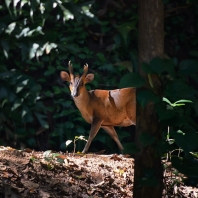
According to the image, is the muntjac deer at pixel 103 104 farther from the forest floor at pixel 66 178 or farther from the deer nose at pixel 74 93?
the forest floor at pixel 66 178

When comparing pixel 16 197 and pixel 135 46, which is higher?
pixel 135 46

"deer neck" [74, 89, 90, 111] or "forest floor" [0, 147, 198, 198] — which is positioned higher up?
"deer neck" [74, 89, 90, 111]

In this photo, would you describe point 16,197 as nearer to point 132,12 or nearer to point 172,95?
point 172,95

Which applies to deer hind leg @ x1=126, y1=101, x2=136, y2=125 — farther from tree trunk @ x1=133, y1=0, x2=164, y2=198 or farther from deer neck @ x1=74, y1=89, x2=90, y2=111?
tree trunk @ x1=133, y1=0, x2=164, y2=198

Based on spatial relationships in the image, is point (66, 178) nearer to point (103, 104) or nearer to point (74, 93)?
point (74, 93)

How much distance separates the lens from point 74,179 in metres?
4.42

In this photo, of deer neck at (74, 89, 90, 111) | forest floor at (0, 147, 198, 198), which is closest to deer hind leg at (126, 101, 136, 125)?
deer neck at (74, 89, 90, 111)

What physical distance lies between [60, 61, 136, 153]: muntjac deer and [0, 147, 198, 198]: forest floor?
166 cm

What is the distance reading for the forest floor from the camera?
13.4 ft

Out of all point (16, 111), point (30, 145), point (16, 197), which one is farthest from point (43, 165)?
point (30, 145)

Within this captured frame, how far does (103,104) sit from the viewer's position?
6859mm

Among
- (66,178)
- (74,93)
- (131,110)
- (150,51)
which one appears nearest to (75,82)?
(74,93)

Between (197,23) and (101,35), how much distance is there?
1703mm

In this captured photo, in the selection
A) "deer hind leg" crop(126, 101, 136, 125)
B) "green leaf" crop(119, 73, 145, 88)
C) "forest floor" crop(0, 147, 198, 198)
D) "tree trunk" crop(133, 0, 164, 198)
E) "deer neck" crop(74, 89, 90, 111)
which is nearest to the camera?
"green leaf" crop(119, 73, 145, 88)
